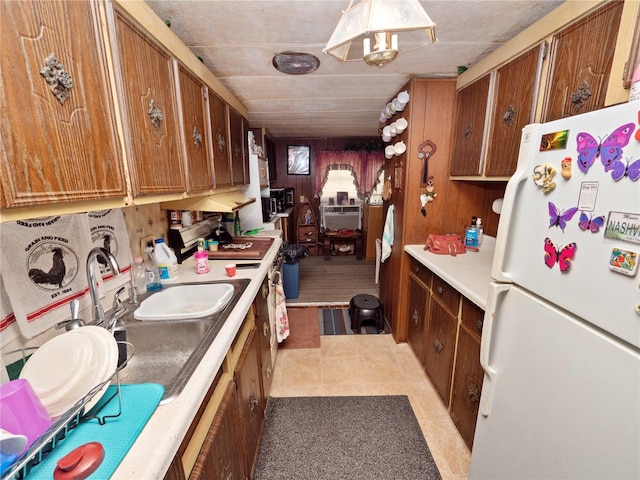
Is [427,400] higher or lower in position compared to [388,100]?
lower

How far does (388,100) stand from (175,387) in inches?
100

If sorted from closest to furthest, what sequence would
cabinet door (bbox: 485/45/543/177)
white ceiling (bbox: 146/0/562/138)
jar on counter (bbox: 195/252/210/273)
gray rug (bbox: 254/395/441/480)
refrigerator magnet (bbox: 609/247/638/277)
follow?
refrigerator magnet (bbox: 609/247/638/277), white ceiling (bbox: 146/0/562/138), cabinet door (bbox: 485/45/543/177), gray rug (bbox: 254/395/441/480), jar on counter (bbox: 195/252/210/273)

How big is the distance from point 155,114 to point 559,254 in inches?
56.0

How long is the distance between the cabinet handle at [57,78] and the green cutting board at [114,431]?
0.75 meters

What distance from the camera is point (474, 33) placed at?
52.1 inches

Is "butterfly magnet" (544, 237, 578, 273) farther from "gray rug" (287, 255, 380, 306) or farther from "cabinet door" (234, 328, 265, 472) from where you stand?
"gray rug" (287, 255, 380, 306)

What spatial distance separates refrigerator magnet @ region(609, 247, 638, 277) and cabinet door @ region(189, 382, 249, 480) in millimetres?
1164

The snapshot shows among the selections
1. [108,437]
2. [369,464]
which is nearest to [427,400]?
[369,464]

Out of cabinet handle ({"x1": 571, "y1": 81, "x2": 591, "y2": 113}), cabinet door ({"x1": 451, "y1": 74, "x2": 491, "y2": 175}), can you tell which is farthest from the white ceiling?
cabinet handle ({"x1": 571, "y1": 81, "x2": 591, "y2": 113})

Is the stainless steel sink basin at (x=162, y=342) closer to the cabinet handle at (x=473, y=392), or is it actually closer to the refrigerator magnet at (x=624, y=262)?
the refrigerator magnet at (x=624, y=262)

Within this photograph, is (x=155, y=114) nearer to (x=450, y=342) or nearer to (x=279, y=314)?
(x=279, y=314)

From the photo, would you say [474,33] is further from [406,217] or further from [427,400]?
[427,400]

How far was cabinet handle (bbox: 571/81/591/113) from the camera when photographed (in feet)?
3.26

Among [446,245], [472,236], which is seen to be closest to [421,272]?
[446,245]
